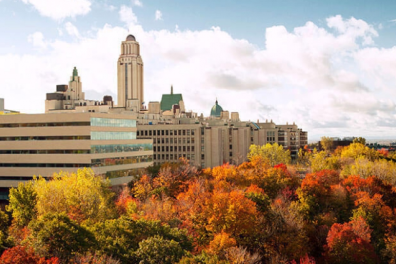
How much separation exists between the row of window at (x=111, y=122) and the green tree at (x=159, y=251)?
51.4 m

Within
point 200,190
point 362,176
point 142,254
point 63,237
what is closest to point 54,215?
point 63,237

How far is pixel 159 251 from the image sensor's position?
38250 millimetres

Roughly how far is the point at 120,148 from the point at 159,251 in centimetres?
5797

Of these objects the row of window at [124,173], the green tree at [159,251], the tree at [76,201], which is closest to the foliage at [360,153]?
the row of window at [124,173]

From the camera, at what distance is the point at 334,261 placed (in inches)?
2168

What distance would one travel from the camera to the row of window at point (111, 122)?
87.8m

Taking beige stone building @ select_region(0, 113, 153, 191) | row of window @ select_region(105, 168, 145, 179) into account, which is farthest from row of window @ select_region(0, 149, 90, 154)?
row of window @ select_region(105, 168, 145, 179)

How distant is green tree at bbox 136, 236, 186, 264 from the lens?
124ft

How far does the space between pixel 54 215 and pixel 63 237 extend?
3.31m

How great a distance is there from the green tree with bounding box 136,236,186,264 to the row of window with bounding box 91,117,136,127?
51446mm

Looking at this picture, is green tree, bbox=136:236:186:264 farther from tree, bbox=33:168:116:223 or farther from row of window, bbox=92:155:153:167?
row of window, bbox=92:155:153:167

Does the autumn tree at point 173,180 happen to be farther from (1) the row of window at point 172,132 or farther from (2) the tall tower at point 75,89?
(2) the tall tower at point 75,89

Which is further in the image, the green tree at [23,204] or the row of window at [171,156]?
the row of window at [171,156]

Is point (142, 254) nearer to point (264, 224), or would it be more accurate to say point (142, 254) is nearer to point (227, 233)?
point (227, 233)
